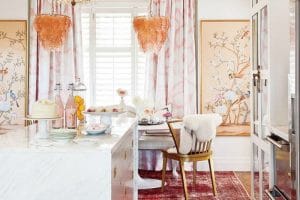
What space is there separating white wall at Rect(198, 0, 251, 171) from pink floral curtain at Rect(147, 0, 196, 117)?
0.77 feet

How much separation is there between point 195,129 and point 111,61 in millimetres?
2454

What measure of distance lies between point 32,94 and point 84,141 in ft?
13.9

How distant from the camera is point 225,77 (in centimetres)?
644

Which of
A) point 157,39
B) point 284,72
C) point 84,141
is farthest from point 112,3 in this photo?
point 84,141

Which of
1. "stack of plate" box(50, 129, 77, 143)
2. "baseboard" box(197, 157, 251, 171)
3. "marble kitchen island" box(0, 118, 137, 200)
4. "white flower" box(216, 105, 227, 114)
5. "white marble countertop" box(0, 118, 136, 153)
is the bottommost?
"baseboard" box(197, 157, 251, 171)

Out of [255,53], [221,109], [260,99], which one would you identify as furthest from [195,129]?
[221,109]

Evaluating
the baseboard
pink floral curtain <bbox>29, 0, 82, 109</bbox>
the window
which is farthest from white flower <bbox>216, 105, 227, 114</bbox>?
pink floral curtain <bbox>29, 0, 82, 109</bbox>

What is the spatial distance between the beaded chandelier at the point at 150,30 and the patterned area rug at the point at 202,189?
177 centimetres

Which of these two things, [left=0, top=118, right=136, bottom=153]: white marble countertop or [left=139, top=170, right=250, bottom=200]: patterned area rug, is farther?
[left=139, top=170, right=250, bottom=200]: patterned area rug

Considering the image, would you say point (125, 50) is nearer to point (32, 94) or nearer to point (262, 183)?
point (32, 94)

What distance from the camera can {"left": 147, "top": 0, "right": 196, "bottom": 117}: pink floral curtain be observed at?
6398 mm

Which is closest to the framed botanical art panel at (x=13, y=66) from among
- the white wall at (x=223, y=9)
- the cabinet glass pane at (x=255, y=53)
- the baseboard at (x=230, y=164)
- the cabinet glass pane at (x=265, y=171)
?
the white wall at (x=223, y=9)

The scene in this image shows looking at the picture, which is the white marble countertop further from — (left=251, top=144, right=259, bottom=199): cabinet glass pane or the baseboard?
the baseboard

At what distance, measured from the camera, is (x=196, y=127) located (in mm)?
4656
